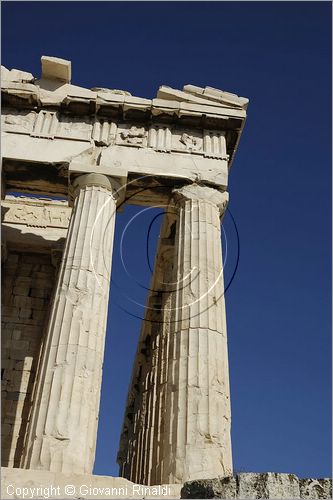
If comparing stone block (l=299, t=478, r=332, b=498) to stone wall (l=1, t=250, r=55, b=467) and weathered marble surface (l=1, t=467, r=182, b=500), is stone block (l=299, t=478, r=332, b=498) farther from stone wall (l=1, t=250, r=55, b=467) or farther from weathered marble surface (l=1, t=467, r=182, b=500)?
stone wall (l=1, t=250, r=55, b=467)

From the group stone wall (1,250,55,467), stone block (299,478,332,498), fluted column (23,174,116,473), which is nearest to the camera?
stone block (299,478,332,498)

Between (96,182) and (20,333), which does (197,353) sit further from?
(20,333)

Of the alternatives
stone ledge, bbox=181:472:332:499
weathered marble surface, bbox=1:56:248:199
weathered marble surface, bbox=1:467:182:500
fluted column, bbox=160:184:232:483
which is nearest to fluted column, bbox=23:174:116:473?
weathered marble surface, bbox=1:467:182:500

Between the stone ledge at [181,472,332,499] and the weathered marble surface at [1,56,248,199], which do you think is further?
the weathered marble surface at [1,56,248,199]

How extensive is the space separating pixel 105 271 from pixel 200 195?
4.09 meters

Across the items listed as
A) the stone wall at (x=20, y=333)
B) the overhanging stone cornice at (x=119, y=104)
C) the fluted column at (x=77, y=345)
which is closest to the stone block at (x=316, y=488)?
the fluted column at (x=77, y=345)

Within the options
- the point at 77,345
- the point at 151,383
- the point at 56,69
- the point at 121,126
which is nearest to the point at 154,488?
the point at 77,345

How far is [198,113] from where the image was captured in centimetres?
2056

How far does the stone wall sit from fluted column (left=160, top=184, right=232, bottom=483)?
689 cm

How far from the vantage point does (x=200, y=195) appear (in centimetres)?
1919

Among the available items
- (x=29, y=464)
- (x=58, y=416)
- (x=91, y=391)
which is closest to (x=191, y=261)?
(x=91, y=391)

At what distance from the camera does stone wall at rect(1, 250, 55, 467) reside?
2081 centimetres

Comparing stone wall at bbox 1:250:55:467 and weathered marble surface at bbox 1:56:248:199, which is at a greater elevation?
weathered marble surface at bbox 1:56:248:199

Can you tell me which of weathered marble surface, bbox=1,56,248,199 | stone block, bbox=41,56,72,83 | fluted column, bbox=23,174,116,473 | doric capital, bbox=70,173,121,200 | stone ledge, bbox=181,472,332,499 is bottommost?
stone ledge, bbox=181,472,332,499
